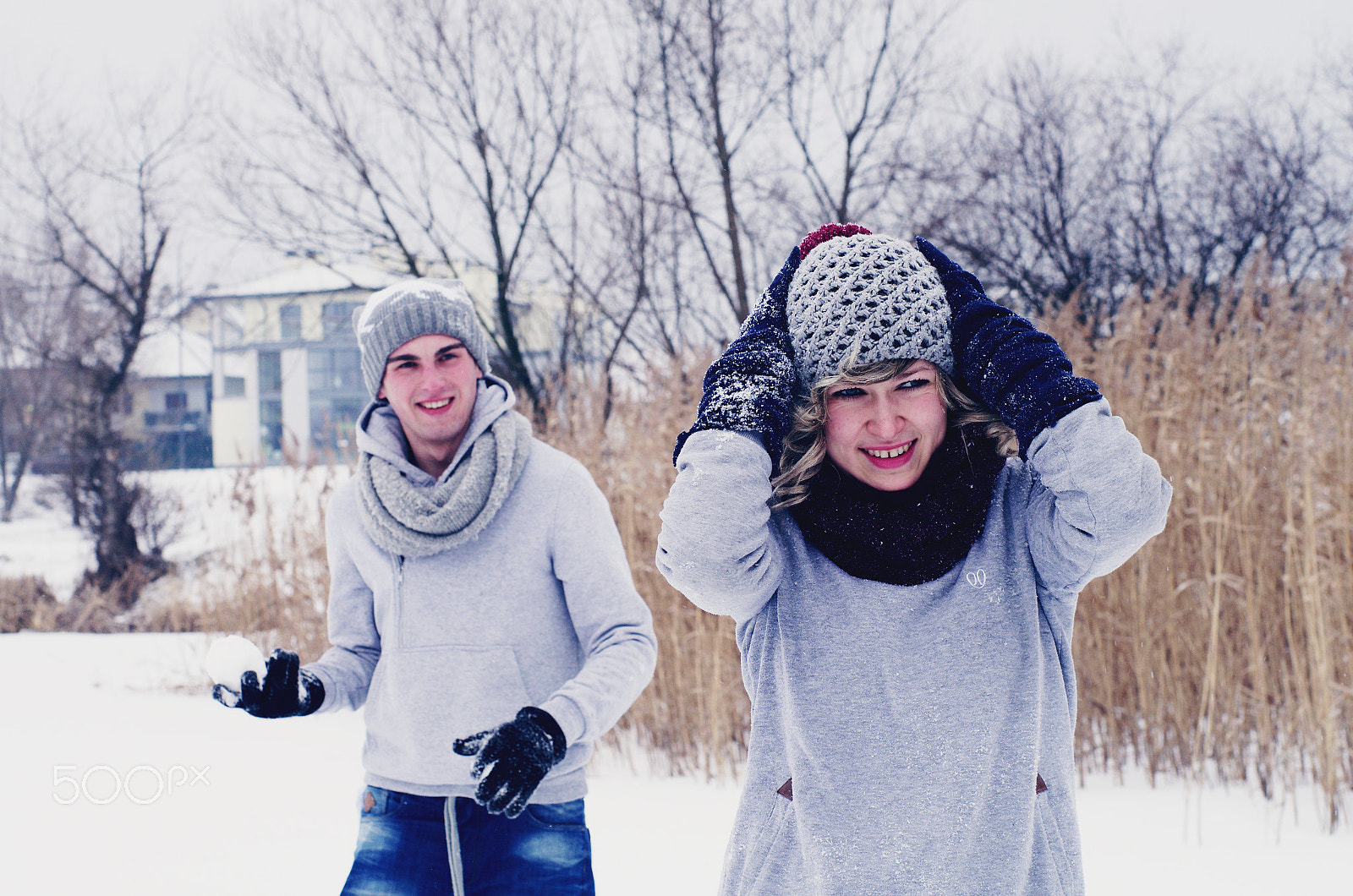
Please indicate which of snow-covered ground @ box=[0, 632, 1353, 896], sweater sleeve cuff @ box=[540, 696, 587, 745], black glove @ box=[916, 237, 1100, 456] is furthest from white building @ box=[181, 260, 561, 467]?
black glove @ box=[916, 237, 1100, 456]

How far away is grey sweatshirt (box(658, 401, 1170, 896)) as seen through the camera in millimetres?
1113

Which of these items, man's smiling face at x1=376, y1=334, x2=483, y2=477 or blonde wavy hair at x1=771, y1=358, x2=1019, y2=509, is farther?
man's smiling face at x1=376, y1=334, x2=483, y2=477

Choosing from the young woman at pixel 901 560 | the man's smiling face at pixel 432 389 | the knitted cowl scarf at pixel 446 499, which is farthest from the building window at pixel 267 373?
the young woman at pixel 901 560

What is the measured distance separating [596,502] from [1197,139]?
16426 mm

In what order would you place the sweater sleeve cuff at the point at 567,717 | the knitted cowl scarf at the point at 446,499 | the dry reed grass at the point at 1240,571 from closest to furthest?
the sweater sleeve cuff at the point at 567,717 → the knitted cowl scarf at the point at 446,499 → the dry reed grass at the point at 1240,571

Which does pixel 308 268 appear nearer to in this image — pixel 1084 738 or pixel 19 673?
pixel 19 673

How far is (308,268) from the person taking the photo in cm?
1166

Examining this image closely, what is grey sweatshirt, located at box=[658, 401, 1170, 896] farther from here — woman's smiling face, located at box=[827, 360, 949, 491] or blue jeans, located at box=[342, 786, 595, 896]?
blue jeans, located at box=[342, 786, 595, 896]

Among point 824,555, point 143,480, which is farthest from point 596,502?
point 143,480

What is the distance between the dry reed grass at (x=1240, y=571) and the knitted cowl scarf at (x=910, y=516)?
97.1 inches

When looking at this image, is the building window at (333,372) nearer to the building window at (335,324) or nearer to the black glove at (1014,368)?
the building window at (335,324)

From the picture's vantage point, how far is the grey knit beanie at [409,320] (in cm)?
196

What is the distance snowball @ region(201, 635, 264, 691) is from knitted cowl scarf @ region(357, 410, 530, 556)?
0.99ft

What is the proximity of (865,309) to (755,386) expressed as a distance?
176 mm
